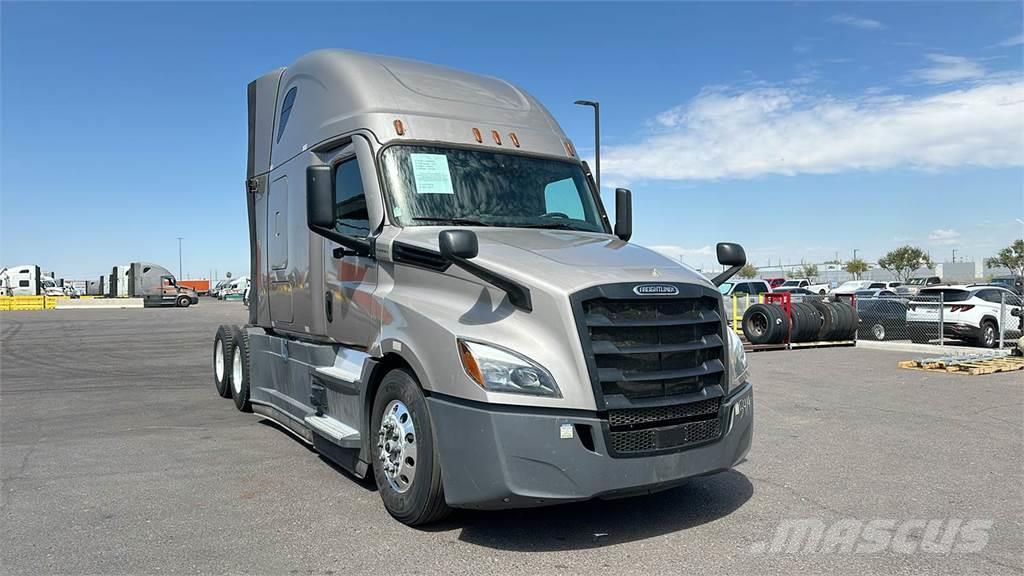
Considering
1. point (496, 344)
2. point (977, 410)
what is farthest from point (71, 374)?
point (977, 410)

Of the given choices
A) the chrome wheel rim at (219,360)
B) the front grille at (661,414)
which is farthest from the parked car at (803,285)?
the front grille at (661,414)

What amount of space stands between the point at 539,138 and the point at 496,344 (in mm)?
2628

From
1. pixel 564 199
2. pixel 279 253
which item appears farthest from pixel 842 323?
pixel 279 253

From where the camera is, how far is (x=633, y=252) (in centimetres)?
503

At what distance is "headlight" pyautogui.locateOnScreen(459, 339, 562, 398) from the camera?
13.2ft

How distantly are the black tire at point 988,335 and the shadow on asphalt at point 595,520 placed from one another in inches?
621

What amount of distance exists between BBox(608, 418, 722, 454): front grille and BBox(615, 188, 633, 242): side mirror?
7.66ft

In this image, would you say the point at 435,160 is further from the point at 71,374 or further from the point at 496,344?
the point at 71,374

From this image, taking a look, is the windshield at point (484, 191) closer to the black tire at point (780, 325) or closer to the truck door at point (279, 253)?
the truck door at point (279, 253)

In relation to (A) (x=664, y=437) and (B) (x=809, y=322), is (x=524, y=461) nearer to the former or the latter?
(A) (x=664, y=437)

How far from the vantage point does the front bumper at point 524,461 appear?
398cm

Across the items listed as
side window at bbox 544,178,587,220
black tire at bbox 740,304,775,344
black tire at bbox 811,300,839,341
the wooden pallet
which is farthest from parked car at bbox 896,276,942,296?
side window at bbox 544,178,587,220

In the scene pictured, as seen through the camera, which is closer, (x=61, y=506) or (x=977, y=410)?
(x=61, y=506)

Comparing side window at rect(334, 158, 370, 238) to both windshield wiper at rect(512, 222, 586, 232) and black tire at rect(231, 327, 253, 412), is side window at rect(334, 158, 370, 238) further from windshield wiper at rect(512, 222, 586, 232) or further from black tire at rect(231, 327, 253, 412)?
black tire at rect(231, 327, 253, 412)
